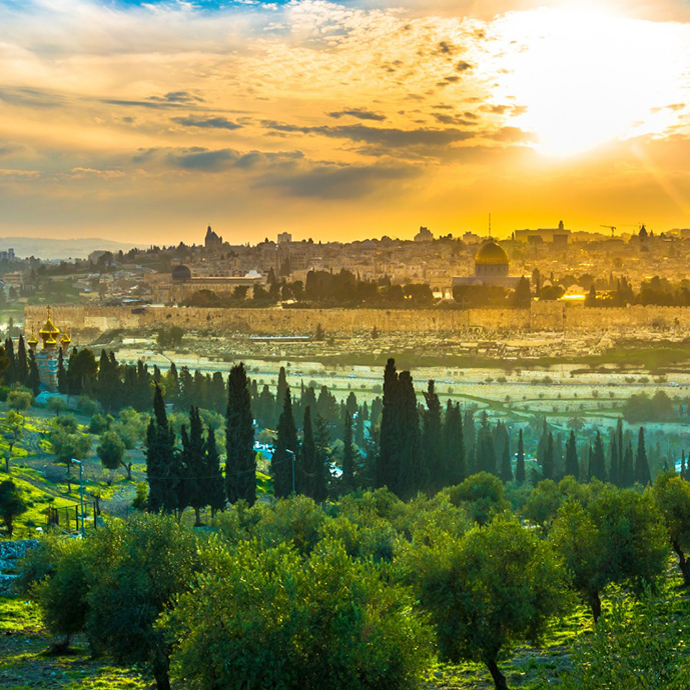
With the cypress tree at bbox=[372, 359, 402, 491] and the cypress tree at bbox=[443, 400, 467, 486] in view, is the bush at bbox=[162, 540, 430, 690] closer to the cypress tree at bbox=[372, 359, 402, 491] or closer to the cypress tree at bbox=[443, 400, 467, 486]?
the cypress tree at bbox=[372, 359, 402, 491]

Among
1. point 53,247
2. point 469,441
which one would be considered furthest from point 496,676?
point 53,247

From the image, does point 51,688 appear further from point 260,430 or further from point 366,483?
point 260,430

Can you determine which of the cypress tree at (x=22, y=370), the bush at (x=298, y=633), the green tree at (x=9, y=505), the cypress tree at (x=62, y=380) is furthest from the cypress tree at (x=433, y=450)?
the cypress tree at (x=22, y=370)

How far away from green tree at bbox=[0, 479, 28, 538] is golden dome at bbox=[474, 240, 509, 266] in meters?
64.3

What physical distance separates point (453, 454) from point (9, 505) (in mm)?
15024

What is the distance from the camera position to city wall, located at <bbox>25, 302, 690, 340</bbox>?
238ft

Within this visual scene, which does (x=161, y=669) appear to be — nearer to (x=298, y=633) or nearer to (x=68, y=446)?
(x=298, y=633)

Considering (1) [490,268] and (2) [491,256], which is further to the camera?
(2) [491,256]

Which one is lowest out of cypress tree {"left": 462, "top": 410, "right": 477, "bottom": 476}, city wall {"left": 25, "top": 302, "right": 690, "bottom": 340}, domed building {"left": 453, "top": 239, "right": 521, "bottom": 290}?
cypress tree {"left": 462, "top": 410, "right": 477, "bottom": 476}

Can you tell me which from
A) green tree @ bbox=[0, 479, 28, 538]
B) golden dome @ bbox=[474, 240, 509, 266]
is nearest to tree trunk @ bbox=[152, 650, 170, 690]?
green tree @ bbox=[0, 479, 28, 538]

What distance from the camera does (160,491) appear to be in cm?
2488

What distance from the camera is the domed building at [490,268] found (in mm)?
80312

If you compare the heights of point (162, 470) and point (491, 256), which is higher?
point (491, 256)

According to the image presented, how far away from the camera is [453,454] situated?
104ft
